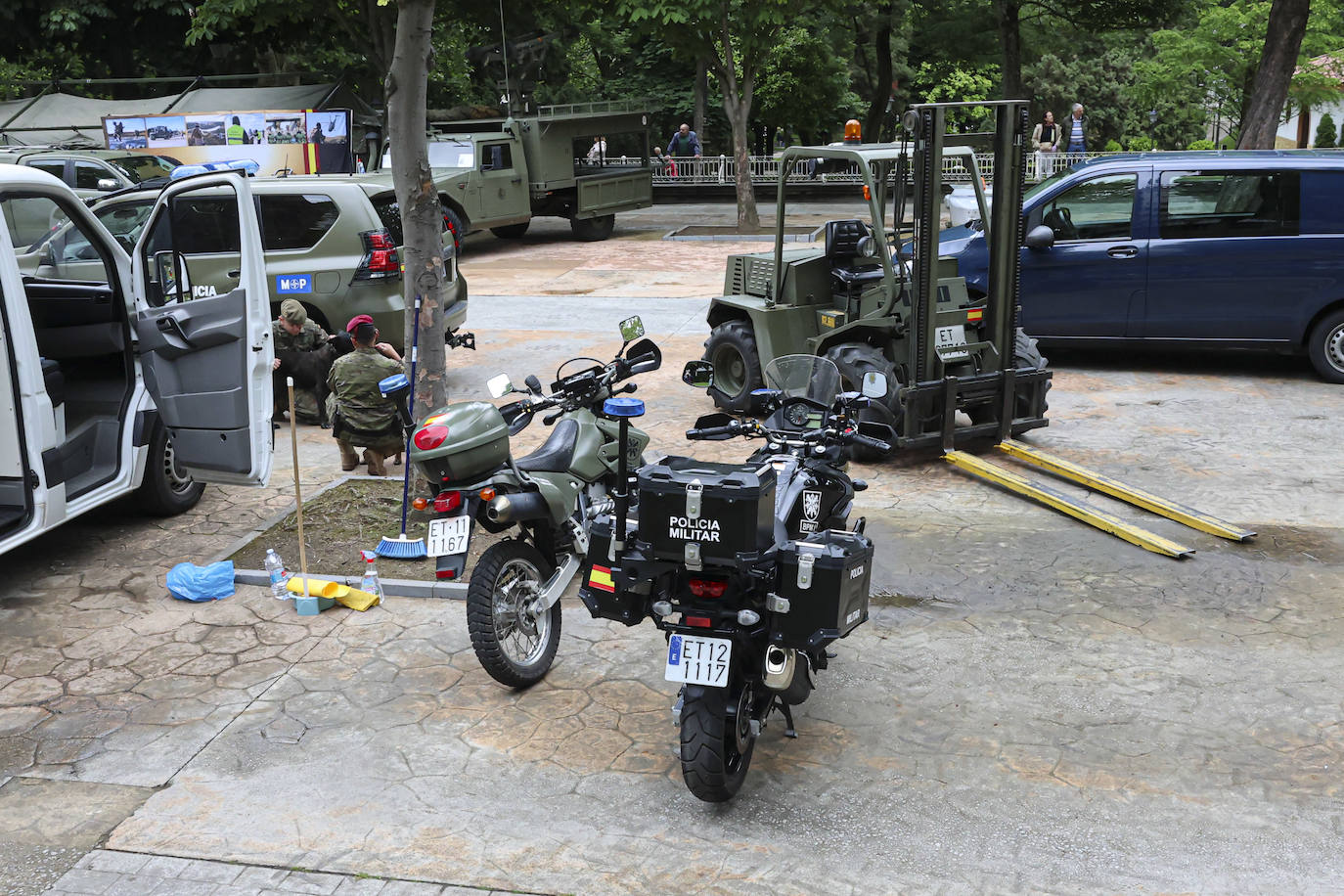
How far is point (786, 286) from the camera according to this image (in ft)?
30.6

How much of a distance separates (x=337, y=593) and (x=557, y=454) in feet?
4.87

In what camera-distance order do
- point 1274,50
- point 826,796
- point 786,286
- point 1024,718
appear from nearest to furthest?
point 826,796 < point 1024,718 < point 786,286 < point 1274,50

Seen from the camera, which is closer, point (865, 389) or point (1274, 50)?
point (865, 389)

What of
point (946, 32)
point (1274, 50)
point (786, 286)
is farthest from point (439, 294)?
point (946, 32)

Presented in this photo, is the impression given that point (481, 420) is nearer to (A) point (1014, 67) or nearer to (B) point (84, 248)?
(B) point (84, 248)

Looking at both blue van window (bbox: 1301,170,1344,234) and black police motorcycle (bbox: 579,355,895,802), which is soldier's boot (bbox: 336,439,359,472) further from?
blue van window (bbox: 1301,170,1344,234)

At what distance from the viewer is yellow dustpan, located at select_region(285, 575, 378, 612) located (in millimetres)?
6266

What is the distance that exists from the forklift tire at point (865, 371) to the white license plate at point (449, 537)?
370 cm

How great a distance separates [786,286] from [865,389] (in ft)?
13.9

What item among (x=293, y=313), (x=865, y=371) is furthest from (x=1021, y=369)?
(x=293, y=313)

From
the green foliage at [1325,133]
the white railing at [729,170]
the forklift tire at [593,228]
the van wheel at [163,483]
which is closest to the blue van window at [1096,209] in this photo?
the van wheel at [163,483]

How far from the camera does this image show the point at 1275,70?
1653 cm

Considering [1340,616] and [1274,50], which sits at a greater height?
[1274,50]

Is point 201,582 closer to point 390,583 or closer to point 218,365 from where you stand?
point 390,583
